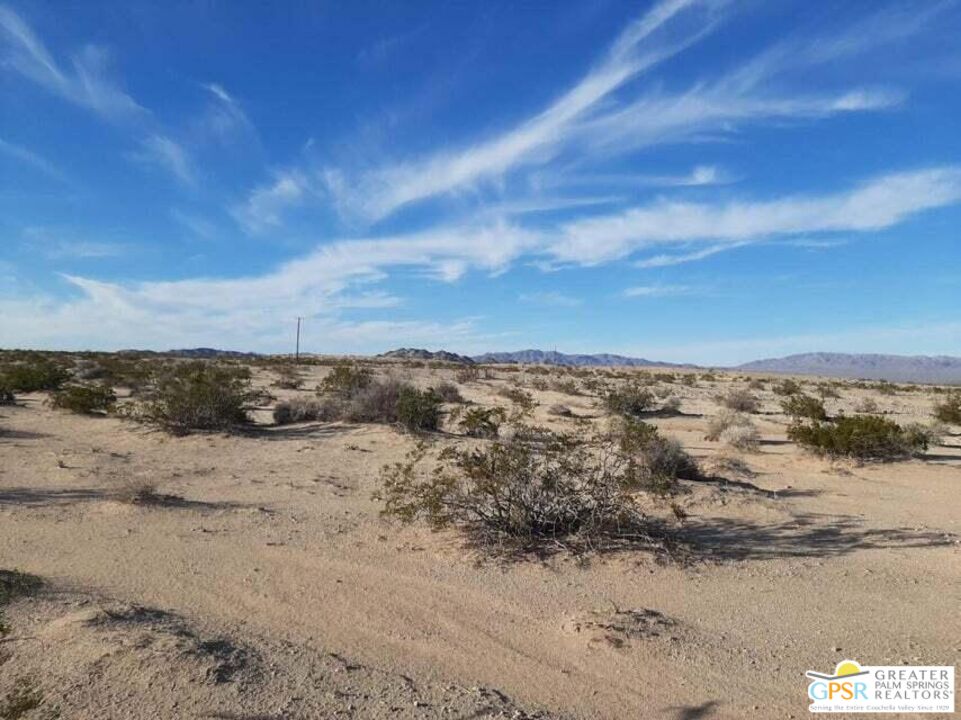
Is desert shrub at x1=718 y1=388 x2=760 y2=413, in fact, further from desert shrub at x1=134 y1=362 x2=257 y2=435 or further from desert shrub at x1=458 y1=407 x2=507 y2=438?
desert shrub at x1=134 y1=362 x2=257 y2=435

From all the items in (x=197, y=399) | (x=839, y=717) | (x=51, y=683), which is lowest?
(x=839, y=717)

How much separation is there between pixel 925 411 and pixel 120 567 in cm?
3459

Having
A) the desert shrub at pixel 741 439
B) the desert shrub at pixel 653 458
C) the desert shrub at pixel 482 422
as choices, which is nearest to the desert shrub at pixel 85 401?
the desert shrub at pixel 482 422

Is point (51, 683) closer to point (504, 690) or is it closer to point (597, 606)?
point (504, 690)

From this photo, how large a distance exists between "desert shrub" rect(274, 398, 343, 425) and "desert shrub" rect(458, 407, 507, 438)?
3485mm

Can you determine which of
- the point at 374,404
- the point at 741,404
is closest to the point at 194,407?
the point at 374,404

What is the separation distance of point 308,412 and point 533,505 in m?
11.4

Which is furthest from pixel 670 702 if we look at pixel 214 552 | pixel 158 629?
pixel 214 552

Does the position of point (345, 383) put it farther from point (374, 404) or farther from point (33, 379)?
point (33, 379)

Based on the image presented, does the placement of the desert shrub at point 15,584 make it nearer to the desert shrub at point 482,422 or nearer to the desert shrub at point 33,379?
the desert shrub at point 482,422

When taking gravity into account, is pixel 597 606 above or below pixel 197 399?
below

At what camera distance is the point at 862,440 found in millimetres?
14766

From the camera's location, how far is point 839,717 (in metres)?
4.96

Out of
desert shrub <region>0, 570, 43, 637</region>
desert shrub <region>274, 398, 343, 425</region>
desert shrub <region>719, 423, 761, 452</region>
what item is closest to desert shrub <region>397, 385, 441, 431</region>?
desert shrub <region>274, 398, 343, 425</region>
